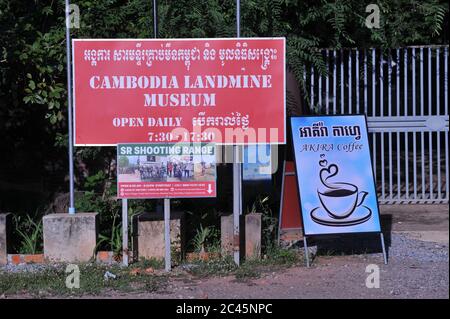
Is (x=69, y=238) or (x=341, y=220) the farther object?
(x=69, y=238)

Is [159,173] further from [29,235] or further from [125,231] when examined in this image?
[29,235]

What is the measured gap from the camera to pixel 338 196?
25.2 ft

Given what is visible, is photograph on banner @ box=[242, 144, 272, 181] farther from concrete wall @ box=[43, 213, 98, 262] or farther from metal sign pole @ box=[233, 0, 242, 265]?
concrete wall @ box=[43, 213, 98, 262]

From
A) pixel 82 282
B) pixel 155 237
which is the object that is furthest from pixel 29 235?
pixel 82 282

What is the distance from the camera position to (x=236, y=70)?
7578mm

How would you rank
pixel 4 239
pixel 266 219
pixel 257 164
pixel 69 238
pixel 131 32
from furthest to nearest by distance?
pixel 257 164
pixel 131 32
pixel 266 219
pixel 4 239
pixel 69 238

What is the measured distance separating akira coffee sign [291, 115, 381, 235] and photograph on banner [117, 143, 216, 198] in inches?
40.5

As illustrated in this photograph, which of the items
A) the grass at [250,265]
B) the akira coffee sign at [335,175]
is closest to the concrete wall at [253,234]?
the grass at [250,265]

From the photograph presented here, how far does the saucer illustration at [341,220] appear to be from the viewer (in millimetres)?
7641

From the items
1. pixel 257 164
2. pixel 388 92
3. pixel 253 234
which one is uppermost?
pixel 388 92

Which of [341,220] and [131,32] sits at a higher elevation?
[131,32]

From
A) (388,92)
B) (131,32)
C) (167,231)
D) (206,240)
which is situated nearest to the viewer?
(167,231)

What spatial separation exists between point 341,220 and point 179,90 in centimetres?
222

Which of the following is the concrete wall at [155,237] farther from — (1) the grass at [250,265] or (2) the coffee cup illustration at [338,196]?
(2) the coffee cup illustration at [338,196]
